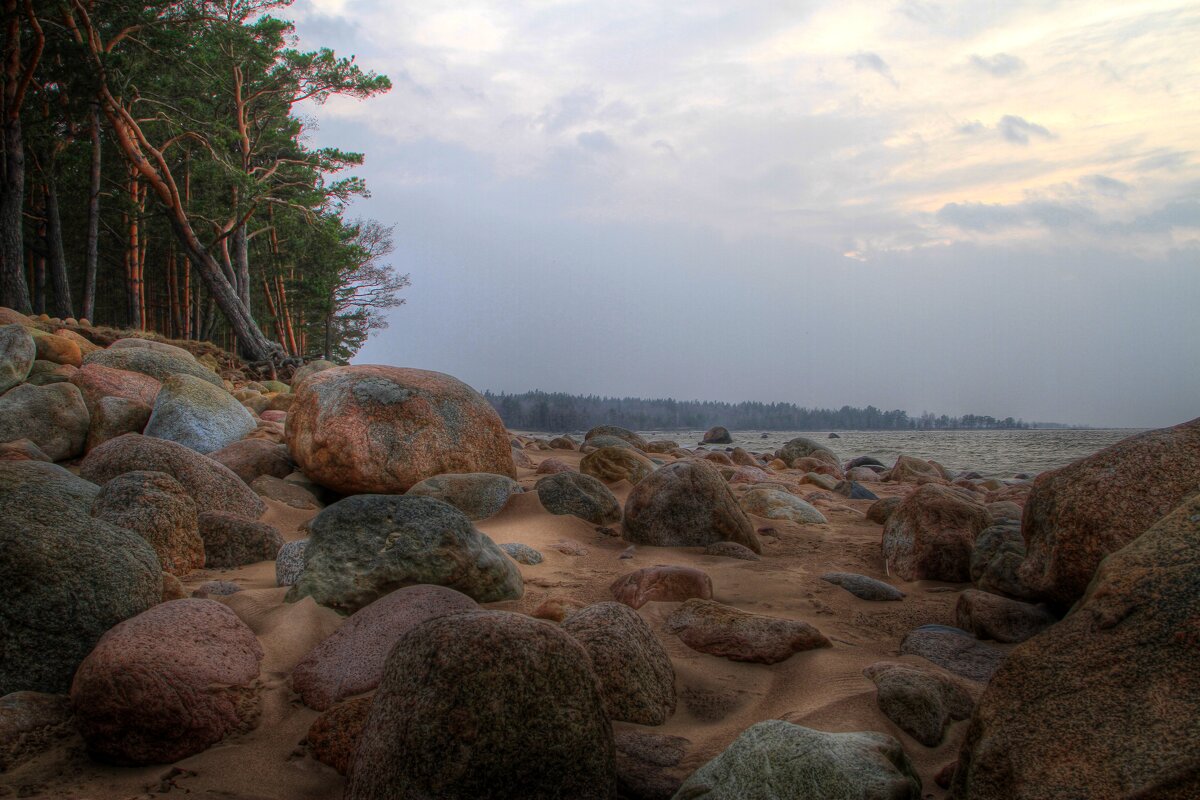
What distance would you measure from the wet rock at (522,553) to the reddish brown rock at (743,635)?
1.31 meters

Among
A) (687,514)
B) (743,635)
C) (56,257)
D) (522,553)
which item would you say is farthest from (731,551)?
(56,257)

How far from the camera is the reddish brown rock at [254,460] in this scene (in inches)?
246

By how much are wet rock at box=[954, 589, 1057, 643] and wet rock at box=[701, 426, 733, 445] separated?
1003 inches

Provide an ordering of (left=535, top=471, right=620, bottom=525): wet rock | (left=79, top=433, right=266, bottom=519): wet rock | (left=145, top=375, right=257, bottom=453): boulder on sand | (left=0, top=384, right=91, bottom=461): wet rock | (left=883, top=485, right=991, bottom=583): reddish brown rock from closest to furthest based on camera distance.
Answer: (left=883, top=485, right=991, bottom=583): reddish brown rock → (left=79, top=433, right=266, bottom=519): wet rock → (left=535, top=471, right=620, bottom=525): wet rock → (left=0, top=384, right=91, bottom=461): wet rock → (left=145, top=375, right=257, bottom=453): boulder on sand

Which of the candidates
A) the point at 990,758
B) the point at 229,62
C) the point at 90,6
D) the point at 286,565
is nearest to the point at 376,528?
the point at 286,565

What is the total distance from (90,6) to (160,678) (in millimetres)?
18195

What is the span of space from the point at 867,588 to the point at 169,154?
939 inches

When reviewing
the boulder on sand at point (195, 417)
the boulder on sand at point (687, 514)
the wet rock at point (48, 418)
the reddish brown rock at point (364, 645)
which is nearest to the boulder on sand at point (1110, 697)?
the reddish brown rock at point (364, 645)

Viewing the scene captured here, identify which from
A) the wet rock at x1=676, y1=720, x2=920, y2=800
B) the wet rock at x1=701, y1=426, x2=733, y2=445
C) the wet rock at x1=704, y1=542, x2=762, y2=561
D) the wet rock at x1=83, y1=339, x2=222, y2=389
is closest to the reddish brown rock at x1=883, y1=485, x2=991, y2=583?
the wet rock at x1=704, y1=542, x2=762, y2=561

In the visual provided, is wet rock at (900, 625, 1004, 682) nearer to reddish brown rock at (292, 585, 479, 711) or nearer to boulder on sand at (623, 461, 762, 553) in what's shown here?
boulder on sand at (623, 461, 762, 553)

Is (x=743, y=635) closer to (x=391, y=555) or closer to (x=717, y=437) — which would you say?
(x=391, y=555)

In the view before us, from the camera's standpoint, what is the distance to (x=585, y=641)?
2.82 meters

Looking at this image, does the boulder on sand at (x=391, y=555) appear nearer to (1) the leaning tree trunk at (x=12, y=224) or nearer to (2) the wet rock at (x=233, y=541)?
(2) the wet rock at (x=233, y=541)

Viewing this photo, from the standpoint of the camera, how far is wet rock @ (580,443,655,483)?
7.21 m
